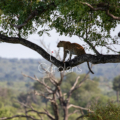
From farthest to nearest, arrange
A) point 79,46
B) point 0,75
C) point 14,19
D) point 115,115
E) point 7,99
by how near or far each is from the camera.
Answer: point 0,75
point 7,99
point 115,115
point 14,19
point 79,46

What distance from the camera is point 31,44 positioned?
564 cm

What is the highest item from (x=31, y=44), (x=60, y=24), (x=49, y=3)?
(x=49, y=3)

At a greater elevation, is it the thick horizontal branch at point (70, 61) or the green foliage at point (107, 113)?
the thick horizontal branch at point (70, 61)

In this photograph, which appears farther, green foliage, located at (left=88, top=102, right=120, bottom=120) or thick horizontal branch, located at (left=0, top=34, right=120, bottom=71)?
green foliage, located at (left=88, top=102, right=120, bottom=120)

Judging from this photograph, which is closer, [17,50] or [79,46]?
[79,46]

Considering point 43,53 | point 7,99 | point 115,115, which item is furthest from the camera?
point 7,99

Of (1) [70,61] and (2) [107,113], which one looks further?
Answer: (2) [107,113]

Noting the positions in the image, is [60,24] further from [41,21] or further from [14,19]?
[14,19]

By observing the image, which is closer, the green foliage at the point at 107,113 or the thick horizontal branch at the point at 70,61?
the thick horizontal branch at the point at 70,61

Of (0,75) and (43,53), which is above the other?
(43,53)

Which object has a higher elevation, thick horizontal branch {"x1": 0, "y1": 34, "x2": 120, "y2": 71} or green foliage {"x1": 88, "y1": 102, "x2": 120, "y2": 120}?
thick horizontal branch {"x1": 0, "y1": 34, "x2": 120, "y2": 71}

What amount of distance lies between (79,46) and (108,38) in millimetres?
904

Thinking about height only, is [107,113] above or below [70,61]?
below

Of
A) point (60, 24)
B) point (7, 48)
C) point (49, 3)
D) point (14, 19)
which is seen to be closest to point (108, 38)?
point (60, 24)
